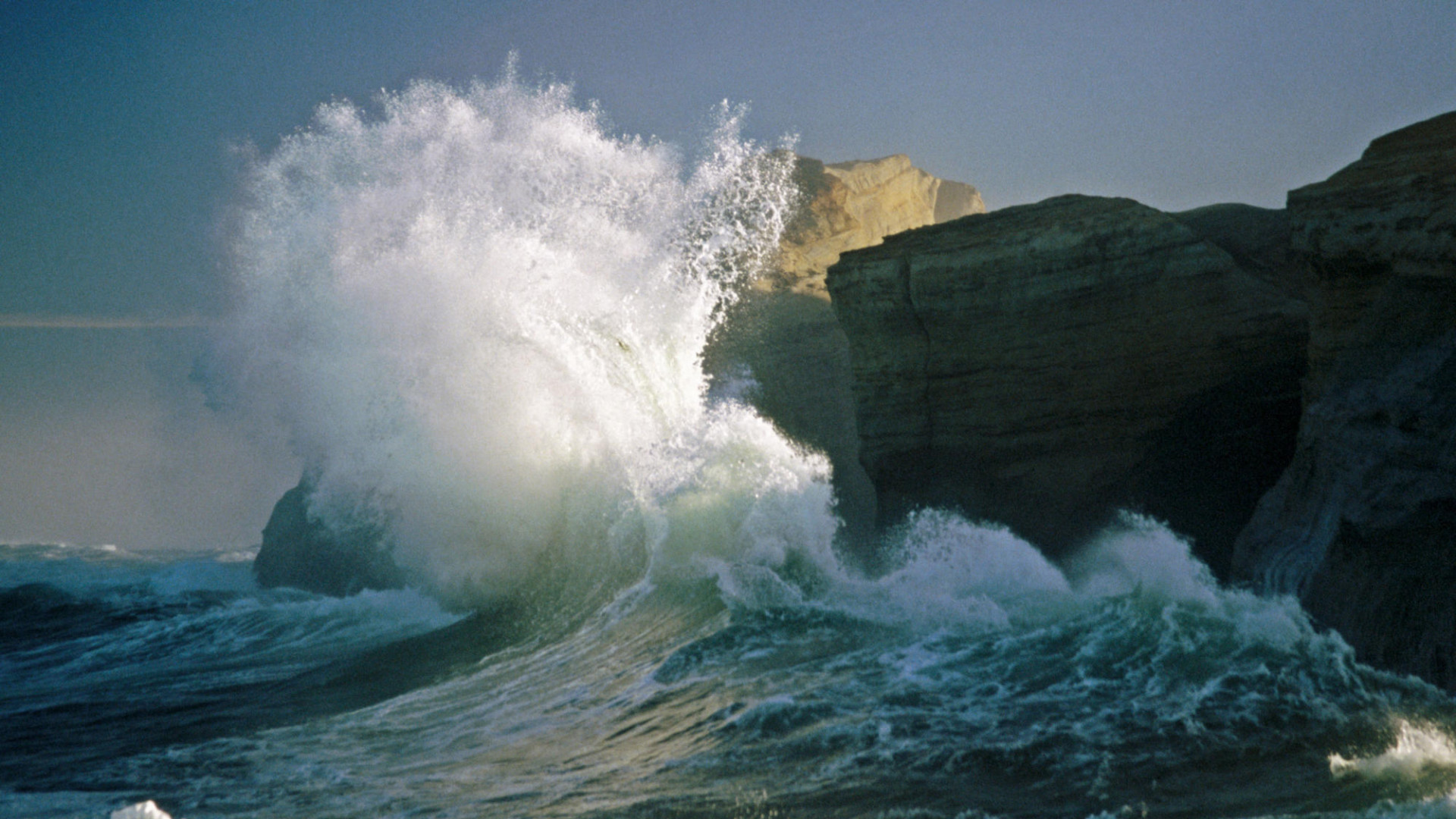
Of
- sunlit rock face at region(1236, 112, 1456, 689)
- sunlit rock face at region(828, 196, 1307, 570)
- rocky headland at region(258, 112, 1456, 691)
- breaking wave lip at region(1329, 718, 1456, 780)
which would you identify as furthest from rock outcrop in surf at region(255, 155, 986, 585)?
breaking wave lip at region(1329, 718, 1456, 780)

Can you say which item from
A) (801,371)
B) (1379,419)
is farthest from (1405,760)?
(801,371)

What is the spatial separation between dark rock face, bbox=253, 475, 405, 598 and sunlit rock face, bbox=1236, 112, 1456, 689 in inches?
459

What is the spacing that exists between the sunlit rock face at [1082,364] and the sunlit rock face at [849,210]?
319 inches

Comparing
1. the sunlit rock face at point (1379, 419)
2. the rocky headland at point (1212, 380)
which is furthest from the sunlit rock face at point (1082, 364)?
the sunlit rock face at point (1379, 419)

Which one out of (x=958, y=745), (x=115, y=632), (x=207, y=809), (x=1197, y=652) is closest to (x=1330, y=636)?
(x=1197, y=652)

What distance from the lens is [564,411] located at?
13039mm

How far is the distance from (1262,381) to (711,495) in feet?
20.2

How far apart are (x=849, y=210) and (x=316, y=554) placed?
581 inches

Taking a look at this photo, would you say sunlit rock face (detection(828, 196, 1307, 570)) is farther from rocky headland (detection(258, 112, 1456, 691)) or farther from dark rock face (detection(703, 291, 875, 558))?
dark rock face (detection(703, 291, 875, 558))

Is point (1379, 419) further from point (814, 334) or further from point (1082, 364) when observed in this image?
point (814, 334)

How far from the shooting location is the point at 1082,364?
10.2 meters

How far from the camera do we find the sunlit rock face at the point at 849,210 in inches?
819

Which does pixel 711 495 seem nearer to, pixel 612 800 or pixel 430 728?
pixel 430 728

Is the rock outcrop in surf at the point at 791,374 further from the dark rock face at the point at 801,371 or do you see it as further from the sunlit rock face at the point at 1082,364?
the sunlit rock face at the point at 1082,364
